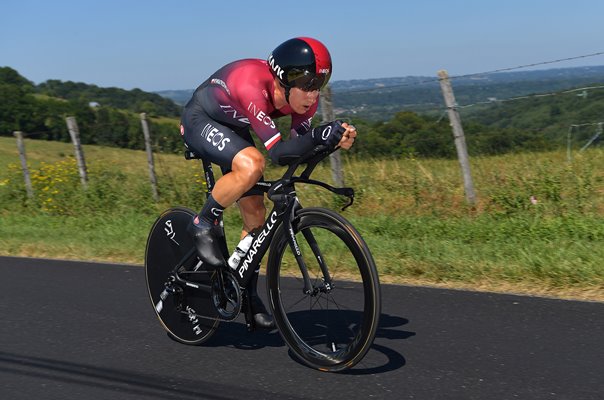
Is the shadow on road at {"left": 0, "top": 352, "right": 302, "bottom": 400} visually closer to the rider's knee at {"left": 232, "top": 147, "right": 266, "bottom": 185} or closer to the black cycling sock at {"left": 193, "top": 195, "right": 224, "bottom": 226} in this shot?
the black cycling sock at {"left": 193, "top": 195, "right": 224, "bottom": 226}

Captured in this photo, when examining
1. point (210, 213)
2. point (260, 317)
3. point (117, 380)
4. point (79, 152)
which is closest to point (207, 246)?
point (210, 213)

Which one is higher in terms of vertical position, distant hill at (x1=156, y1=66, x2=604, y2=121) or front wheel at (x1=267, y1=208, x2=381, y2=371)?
distant hill at (x1=156, y1=66, x2=604, y2=121)

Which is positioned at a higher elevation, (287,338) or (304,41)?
(304,41)

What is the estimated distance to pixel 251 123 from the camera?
3.89m

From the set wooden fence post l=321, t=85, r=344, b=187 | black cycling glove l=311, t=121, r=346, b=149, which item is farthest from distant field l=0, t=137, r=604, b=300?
black cycling glove l=311, t=121, r=346, b=149

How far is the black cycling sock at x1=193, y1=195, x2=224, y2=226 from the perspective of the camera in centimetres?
423

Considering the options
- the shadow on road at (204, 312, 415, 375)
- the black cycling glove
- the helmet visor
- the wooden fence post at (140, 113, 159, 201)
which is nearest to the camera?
the black cycling glove

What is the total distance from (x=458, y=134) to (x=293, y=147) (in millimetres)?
6921

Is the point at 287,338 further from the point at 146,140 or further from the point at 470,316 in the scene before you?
the point at 146,140

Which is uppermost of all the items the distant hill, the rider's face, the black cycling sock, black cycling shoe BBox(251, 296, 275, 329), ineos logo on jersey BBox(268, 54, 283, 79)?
ineos logo on jersey BBox(268, 54, 283, 79)

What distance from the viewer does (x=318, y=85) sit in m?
3.90

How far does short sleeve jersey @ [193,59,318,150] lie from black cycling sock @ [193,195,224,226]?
0.48 metres

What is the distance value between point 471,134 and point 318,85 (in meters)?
9.41

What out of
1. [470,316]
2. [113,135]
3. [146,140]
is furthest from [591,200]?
[113,135]
